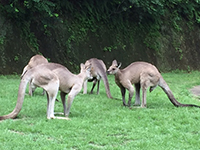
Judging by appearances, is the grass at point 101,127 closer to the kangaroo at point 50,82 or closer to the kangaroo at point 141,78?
the kangaroo at point 50,82

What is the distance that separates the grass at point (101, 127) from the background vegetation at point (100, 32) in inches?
268

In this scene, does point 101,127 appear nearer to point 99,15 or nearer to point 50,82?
point 50,82

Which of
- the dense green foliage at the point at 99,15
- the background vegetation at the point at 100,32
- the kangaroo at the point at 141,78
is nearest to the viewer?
the kangaroo at the point at 141,78

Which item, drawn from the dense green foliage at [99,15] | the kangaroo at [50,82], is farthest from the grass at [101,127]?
the dense green foliage at [99,15]

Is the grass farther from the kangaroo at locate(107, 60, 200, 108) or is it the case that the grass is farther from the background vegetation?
the background vegetation

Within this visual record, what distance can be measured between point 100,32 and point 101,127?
12736mm

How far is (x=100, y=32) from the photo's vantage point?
1945cm

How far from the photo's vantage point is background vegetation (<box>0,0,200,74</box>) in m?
16.2

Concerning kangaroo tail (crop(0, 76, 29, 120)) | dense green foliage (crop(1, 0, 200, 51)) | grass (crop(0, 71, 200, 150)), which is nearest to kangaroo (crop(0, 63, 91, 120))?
kangaroo tail (crop(0, 76, 29, 120))

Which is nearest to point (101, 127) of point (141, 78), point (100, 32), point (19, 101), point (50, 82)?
point (50, 82)

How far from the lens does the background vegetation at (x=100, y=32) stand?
16.2m

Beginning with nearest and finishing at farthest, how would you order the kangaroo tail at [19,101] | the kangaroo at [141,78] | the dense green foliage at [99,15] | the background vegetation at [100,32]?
the kangaroo tail at [19,101]
the kangaroo at [141,78]
the background vegetation at [100,32]
the dense green foliage at [99,15]

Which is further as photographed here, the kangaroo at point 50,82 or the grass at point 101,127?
the kangaroo at point 50,82

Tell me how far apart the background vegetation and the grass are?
22.4 feet
